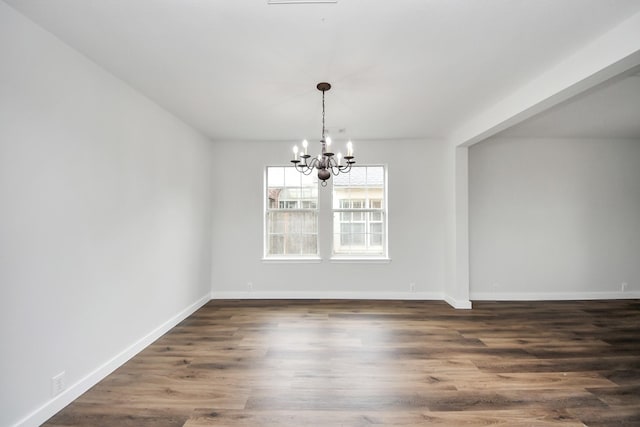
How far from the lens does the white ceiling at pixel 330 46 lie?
1.72 m

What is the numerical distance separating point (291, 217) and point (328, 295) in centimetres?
148

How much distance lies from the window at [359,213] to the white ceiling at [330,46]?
66.7 inches

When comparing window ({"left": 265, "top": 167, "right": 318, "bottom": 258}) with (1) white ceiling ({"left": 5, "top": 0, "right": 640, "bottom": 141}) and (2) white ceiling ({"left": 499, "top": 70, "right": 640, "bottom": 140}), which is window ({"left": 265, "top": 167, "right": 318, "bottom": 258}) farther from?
(2) white ceiling ({"left": 499, "top": 70, "right": 640, "bottom": 140})

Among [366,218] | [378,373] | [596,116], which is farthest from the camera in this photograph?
[366,218]

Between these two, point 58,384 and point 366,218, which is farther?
point 366,218

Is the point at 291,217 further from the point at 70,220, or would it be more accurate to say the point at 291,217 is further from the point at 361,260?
the point at 70,220

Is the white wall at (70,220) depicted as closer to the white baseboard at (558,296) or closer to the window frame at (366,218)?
the window frame at (366,218)

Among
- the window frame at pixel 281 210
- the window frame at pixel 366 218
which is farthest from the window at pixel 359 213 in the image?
the window frame at pixel 281 210

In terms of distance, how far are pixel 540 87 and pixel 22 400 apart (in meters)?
4.62

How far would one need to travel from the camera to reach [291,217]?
4.91 meters

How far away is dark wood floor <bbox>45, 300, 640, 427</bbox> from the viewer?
6.48 ft

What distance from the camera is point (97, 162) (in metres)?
2.37

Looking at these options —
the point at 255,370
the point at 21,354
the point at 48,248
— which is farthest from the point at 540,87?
the point at 21,354

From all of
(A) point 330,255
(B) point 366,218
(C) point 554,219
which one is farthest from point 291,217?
(C) point 554,219
